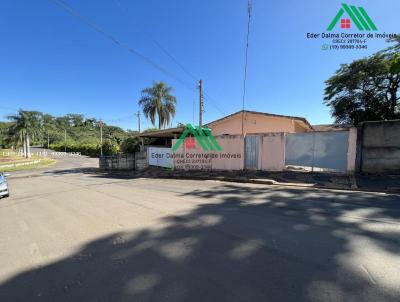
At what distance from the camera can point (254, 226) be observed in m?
4.34

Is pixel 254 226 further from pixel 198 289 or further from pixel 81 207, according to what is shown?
pixel 81 207

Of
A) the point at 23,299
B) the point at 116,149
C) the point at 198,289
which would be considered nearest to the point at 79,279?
the point at 23,299

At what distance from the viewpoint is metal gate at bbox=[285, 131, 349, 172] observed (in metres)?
9.94

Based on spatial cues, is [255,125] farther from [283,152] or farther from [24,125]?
[24,125]

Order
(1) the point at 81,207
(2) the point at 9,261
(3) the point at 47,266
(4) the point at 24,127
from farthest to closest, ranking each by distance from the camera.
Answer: (4) the point at 24,127, (1) the point at 81,207, (2) the point at 9,261, (3) the point at 47,266

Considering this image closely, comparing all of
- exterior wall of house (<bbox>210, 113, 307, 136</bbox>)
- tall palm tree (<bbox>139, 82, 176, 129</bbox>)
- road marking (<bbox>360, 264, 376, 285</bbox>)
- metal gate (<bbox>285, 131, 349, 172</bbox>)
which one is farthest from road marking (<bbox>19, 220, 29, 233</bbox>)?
tall palm tree (<bbox>139, 82, 176, 129</bbox>)

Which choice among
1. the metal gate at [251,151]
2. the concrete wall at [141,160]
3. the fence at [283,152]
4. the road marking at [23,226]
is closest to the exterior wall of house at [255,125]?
the fence at [283,152]

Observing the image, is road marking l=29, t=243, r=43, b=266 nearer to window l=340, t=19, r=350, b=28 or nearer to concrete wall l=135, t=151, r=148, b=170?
window l=340, t=19, r=350, b=28

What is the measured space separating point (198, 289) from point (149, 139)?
2291 cm

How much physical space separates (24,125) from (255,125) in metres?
42.9

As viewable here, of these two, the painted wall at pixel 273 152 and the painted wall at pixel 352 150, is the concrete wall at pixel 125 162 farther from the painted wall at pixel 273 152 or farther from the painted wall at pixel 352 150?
the painted wall at pixel 352 150

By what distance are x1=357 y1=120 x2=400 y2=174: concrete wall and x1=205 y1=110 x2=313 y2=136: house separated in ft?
26.0

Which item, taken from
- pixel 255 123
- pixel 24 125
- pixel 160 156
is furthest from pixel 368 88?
pixel 24 125

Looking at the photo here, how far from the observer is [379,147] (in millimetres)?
9242
